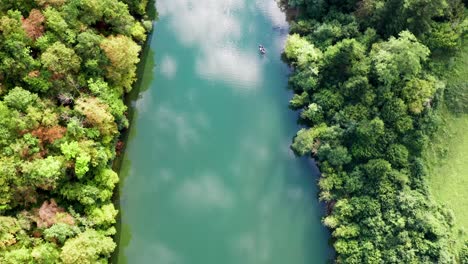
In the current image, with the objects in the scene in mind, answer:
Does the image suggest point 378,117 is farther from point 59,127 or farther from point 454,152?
point 59,127

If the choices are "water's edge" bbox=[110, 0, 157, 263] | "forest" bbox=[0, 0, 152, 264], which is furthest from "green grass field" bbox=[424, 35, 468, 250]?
"forest" bbox=[0, 0, 152, 264]

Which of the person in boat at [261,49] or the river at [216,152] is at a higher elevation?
the person in boat at [261,49]

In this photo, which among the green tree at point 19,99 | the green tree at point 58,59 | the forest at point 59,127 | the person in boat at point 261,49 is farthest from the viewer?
the person in boat at point 261,49

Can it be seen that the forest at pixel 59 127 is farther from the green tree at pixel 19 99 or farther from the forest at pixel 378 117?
the forest at pixel 378 117

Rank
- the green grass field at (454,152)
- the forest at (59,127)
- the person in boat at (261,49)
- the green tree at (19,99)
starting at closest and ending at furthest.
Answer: the forest at (59,127) < the green tree at (19,99) < the green grass field at (454,152) < the person in boat at (261,49)

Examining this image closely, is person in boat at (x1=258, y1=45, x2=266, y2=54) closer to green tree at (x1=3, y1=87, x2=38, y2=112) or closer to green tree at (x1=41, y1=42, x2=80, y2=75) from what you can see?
green tree at (x1=41, y1=42, x2=80, y2=75)

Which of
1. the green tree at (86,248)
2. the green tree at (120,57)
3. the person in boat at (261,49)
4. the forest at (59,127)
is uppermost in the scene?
the person in boat at (261,49)

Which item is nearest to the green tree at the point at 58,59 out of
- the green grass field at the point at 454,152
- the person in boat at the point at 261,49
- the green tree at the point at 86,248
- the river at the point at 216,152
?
the river at the point at 216,152
